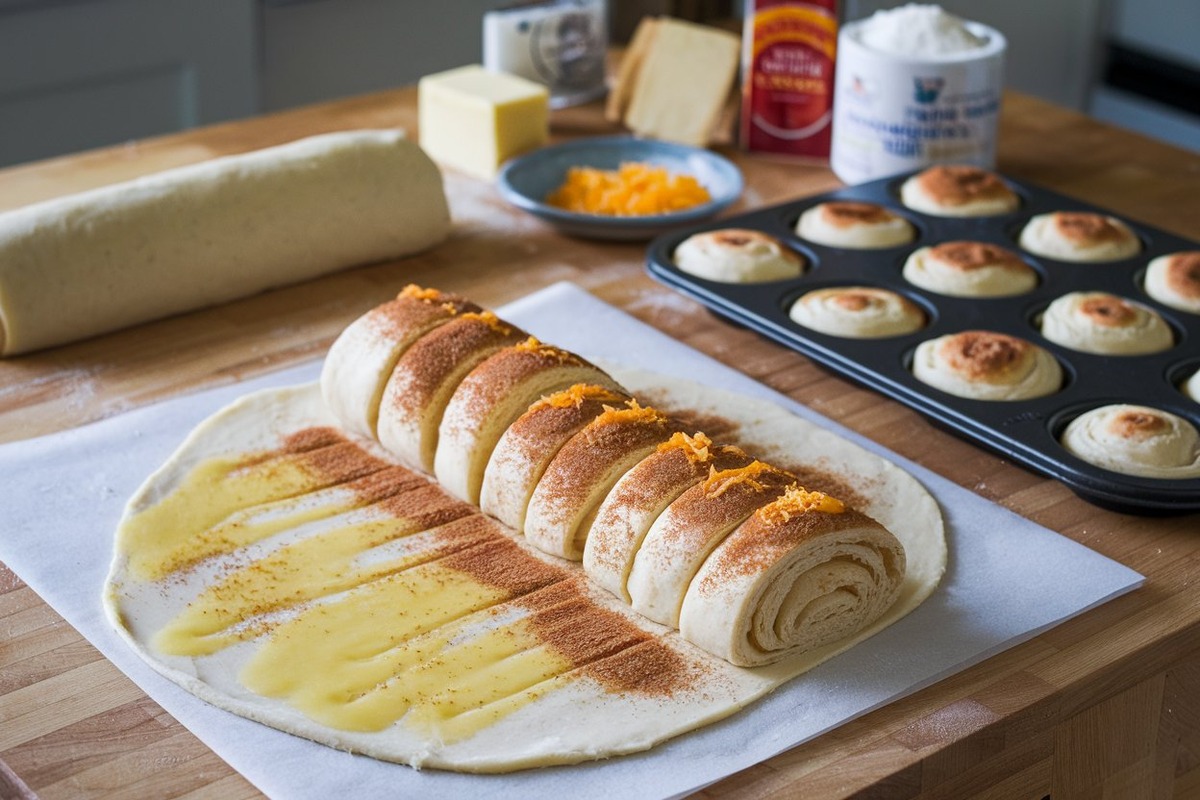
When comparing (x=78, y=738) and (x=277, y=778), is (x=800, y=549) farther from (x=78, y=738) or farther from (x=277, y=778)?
(x=78, y=738)

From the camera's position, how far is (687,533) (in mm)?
1466

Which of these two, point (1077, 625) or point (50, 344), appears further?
point (50, 344)

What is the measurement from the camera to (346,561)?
5.35ft

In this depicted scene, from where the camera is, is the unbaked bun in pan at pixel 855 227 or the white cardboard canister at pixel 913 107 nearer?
the unbaked bun in pan at pixel 855 227

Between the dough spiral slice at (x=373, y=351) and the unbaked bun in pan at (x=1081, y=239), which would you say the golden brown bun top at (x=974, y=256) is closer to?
the unbaked bun in pan at (x=1081, y=239)

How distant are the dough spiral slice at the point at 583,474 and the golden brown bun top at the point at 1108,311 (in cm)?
73

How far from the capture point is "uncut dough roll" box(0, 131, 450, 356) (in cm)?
204

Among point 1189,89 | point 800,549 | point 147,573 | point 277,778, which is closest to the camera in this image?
point 277,778

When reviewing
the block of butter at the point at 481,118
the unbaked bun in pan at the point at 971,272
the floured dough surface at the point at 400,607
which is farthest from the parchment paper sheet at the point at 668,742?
the block of butter at the point at 481,118

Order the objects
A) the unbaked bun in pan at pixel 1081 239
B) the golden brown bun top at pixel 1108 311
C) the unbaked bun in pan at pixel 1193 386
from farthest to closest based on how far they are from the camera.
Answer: the unbaked bun in pan at pixel 1081 239
the golden brown bun top at pixel 1108 311
the unbaked bun in pan at pixel 1193 386

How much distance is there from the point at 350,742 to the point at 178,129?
3051 millimetres

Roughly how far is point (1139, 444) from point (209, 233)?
1361 millimetres

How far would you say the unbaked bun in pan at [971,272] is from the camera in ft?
6.95

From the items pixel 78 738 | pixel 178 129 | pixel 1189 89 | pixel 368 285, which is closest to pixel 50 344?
pixel 368 285
